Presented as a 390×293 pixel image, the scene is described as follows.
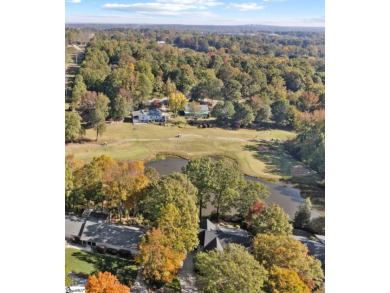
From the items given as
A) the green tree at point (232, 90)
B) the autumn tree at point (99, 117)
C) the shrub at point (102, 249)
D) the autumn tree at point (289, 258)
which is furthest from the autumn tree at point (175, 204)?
the green tree at point (232, 90)

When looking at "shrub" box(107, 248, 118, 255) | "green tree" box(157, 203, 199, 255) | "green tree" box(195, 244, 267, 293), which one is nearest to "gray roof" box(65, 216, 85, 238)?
"shrub" box(107, 248, 118, 255)

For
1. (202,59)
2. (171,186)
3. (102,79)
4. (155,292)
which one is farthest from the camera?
(202,59)

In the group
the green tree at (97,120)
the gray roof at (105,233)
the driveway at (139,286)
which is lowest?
the driveway at (139,286)

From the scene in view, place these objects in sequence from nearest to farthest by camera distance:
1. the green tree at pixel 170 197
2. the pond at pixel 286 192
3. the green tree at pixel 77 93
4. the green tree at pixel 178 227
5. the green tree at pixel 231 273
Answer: the green tree at pixel 231 273
the green tree at pixel 178 227
the green tree at pixel 170 197
the pond at pixel 286 192
the green tree at pixel 77 93

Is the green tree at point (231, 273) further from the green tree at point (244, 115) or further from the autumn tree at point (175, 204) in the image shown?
the green tree at point (244, 115)

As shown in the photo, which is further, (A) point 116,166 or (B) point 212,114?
(B) point 212,114

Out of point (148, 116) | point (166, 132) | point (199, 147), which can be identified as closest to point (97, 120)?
point (148, 116)
